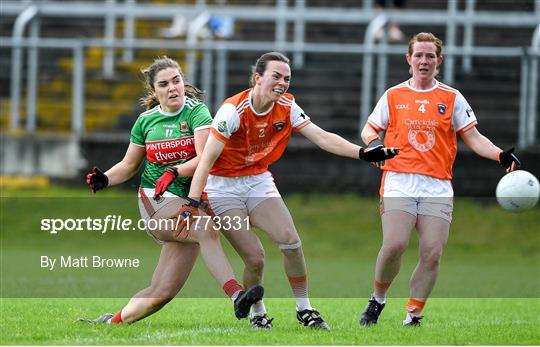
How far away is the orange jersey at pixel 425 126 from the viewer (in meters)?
9.92

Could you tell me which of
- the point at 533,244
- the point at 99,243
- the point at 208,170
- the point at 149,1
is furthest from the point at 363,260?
the point at 208,170

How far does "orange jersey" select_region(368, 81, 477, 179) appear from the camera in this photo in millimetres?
9922

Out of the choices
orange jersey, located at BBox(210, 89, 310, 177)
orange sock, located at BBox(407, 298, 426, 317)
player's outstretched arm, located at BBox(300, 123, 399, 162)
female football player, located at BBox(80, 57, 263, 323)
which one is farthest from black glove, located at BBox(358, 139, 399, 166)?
orange sock, located at BBox(407, 298, 426, 317)

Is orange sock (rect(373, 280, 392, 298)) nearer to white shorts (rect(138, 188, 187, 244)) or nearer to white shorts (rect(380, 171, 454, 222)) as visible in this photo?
white shorts (rect(380, 171, 454, 222))

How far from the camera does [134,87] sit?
867 inches

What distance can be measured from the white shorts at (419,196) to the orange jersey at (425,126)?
2.5 inches

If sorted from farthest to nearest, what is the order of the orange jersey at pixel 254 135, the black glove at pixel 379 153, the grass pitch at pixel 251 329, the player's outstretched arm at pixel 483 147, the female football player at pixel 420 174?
1. the player's outstretched arm at pixel 483 147
2. the female football player at pixel 420 174
3. the orange jersey at pixel 254 135
4. the black glove at pixel 379 153
5. the grass pitch at pixel 251 329

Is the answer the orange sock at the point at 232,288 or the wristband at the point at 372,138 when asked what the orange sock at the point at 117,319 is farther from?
the wristband at the point at 372,138

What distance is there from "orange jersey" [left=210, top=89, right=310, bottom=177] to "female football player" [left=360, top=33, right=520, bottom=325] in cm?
69

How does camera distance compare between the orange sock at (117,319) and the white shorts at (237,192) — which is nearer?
the white shorts at (237,192)

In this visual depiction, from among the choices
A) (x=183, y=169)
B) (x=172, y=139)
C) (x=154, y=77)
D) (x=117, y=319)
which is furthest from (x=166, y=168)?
(x=117, y=319)

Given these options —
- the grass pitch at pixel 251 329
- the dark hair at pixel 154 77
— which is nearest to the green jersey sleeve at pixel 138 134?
the dark hair at pixel 154 77

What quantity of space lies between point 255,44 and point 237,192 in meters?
11.8

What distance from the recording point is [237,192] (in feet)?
31.6
